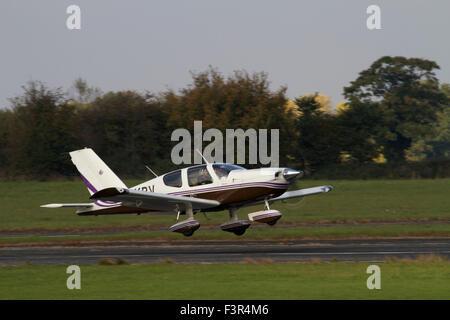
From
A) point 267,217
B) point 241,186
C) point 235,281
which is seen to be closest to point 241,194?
point 241,186

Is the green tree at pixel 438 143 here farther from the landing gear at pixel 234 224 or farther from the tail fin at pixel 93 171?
the tail fin at pixel 93 171

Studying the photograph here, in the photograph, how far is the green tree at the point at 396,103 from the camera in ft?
202

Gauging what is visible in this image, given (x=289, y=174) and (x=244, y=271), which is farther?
(x=289, y=174)

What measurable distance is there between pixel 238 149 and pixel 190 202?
525 inches

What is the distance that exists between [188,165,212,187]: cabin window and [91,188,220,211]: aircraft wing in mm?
669

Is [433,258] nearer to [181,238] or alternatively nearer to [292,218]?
[181,238]

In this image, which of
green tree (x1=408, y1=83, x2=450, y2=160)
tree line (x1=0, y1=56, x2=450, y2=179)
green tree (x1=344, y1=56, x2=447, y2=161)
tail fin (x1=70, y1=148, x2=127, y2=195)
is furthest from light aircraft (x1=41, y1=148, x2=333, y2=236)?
green tree (x1=408, y1=83, x2=450, y2=160)

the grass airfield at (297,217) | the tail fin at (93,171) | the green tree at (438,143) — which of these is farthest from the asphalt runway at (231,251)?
the green tree at (438,143)

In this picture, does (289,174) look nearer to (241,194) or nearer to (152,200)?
(241,194)

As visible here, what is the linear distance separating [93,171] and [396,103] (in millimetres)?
51888

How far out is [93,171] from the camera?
24328 mm

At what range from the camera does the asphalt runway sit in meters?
18.5

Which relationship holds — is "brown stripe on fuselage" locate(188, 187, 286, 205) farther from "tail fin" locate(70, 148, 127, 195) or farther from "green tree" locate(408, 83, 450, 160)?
"green tree" locate(408, 83, 450, 160)
